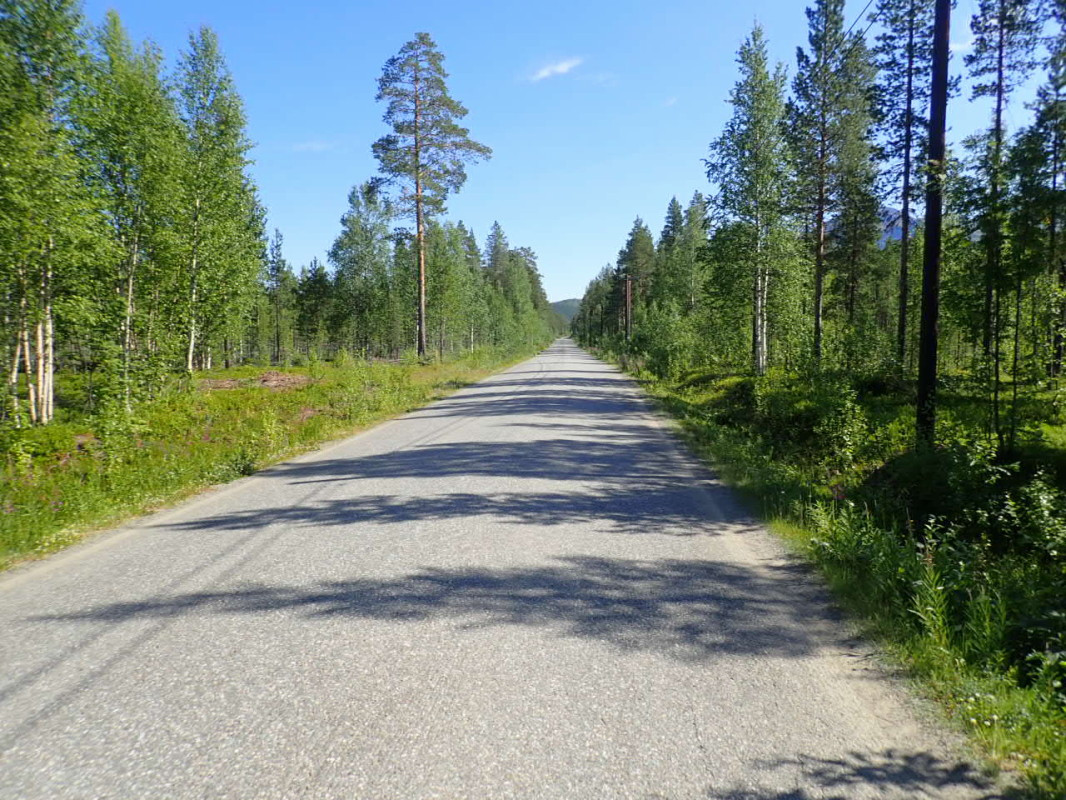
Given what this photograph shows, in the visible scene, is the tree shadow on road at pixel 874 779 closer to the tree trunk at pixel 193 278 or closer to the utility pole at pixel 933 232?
the utility pole at pixel 933 232

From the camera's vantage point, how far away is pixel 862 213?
23.2 m

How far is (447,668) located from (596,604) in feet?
4.06

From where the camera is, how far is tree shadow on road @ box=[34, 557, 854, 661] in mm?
3523

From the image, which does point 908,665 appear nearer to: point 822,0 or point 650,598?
point 650,598

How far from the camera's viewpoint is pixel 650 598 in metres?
4.08

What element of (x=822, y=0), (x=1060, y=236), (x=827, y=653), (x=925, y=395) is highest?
(x=822, y=0)

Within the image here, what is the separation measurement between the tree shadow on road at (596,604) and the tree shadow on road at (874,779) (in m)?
0.86

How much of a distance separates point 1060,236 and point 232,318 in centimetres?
2568

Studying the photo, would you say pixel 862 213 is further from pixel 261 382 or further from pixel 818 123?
pixel 261 382

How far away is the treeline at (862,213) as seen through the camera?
6160 millimetres

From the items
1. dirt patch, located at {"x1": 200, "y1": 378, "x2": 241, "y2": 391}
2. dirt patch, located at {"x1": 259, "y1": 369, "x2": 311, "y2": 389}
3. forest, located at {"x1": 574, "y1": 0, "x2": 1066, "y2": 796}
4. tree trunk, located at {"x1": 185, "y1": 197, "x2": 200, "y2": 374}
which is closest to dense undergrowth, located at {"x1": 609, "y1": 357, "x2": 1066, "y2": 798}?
forest, located at {"x1": 574, "y1": 0, "x2": 1066, "y2": 796}

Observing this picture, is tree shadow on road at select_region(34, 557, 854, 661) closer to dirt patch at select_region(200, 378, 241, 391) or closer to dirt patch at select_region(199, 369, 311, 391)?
dirt patch at select_region(199, 369, 311, 391)

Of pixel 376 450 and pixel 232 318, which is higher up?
pixel 232 318

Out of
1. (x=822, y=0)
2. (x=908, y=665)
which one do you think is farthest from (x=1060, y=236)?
(x=822, y=0)
